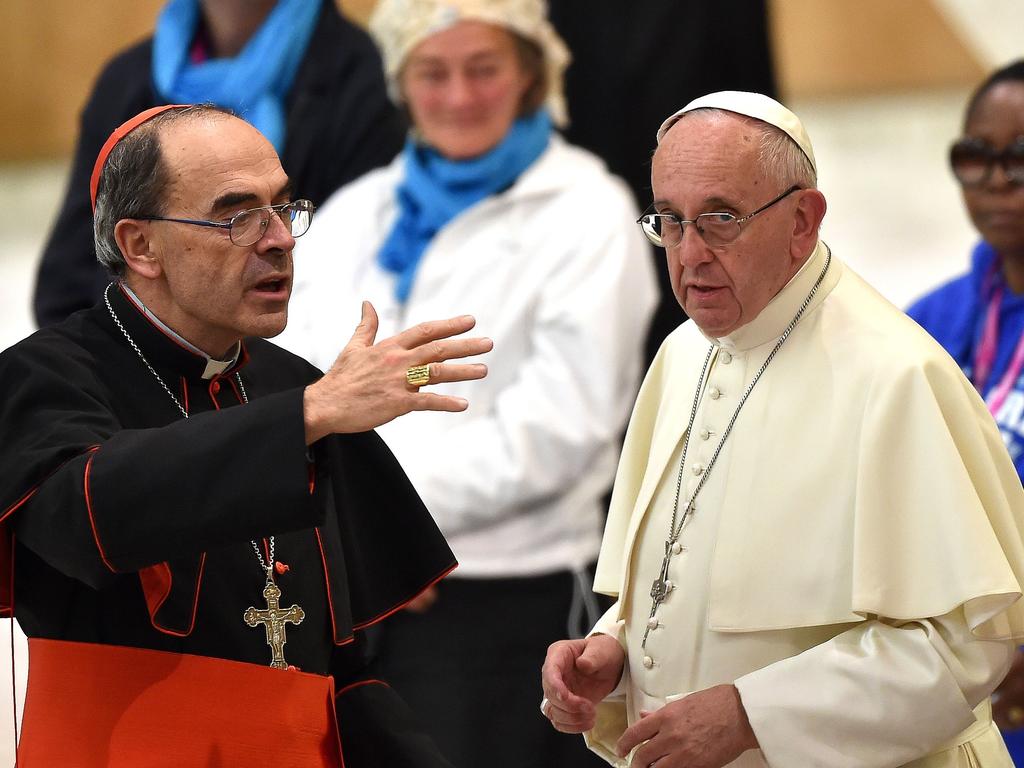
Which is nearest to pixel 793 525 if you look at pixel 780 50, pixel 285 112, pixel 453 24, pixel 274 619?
pixel 274 619

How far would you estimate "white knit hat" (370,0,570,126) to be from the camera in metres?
4.52

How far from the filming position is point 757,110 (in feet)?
8.74

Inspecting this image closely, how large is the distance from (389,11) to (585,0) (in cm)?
131

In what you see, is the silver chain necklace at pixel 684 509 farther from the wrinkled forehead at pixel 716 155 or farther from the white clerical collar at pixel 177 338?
the white clerical collar at pixel 177 338

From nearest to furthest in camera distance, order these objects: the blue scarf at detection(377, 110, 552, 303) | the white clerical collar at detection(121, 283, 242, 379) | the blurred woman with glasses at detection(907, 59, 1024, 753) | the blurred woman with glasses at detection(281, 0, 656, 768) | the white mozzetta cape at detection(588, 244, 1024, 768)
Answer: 1. the white mozzetta cape at detection(588, 244, 1024, 768)
2. the white clerical collar at detection(121, 283, 242, 379)
3. the blurred woman with glasses at detection(907, 59, 1024, 753)
4. the blurred woman with glasses at detection(281, 0, 656, 768)
5. the blue scarf at detection(377, 110, 552, 303)

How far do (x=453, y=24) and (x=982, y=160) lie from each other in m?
1.47

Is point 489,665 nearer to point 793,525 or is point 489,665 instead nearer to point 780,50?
point 793,525

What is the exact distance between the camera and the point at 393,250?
179 inches

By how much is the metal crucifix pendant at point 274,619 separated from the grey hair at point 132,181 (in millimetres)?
600

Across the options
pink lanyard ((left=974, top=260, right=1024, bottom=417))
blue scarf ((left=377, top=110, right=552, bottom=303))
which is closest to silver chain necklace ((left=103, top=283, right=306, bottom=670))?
blue scarf ((left=377, top=110, right=552, bottom=303))

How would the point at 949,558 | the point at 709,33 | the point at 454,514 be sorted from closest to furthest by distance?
the point at 949,558
the point at 454,514
the point at 709,33

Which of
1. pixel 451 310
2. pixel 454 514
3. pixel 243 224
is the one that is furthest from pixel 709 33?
pixel 243 224

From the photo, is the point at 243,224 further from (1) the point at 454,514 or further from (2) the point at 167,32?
(2) the point at 167,32

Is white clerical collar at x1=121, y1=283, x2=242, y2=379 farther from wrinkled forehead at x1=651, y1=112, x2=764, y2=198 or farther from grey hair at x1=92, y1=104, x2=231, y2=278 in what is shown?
wrinkled forehead at x1=651, y1=112, x2=764, y2=198
